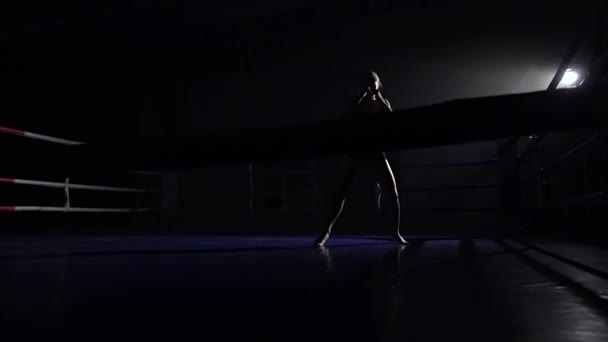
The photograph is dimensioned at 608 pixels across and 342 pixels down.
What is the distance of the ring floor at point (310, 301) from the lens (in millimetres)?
852

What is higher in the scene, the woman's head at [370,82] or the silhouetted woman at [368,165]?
the woman's head at [370,82]

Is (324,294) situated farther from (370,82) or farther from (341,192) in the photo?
(370,82)

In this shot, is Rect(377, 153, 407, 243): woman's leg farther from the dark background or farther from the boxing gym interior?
the dark background

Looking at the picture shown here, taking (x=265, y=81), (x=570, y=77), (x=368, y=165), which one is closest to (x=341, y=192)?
(x=368, y=165)

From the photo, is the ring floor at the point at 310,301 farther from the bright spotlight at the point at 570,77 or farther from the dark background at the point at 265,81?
the dark background at the point at 265,81

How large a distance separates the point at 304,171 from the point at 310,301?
602 centimetres

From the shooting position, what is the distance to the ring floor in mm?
852

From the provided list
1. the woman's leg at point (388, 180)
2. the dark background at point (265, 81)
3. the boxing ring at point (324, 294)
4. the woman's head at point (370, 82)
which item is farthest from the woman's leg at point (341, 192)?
the dark background at point (265, 81)

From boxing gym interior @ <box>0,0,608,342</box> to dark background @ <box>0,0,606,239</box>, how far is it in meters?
0.03

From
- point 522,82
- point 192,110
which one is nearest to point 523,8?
point 522,82

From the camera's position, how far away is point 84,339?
0.80 meters

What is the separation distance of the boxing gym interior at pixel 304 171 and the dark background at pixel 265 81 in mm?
33

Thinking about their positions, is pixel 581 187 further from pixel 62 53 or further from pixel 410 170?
pixel 62 53

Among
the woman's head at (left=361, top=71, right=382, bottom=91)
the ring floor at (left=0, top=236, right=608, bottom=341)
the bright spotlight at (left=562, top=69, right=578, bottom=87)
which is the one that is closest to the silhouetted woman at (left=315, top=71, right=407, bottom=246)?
the woman's head at (left=361, top=71, right=382, bottom=91)
